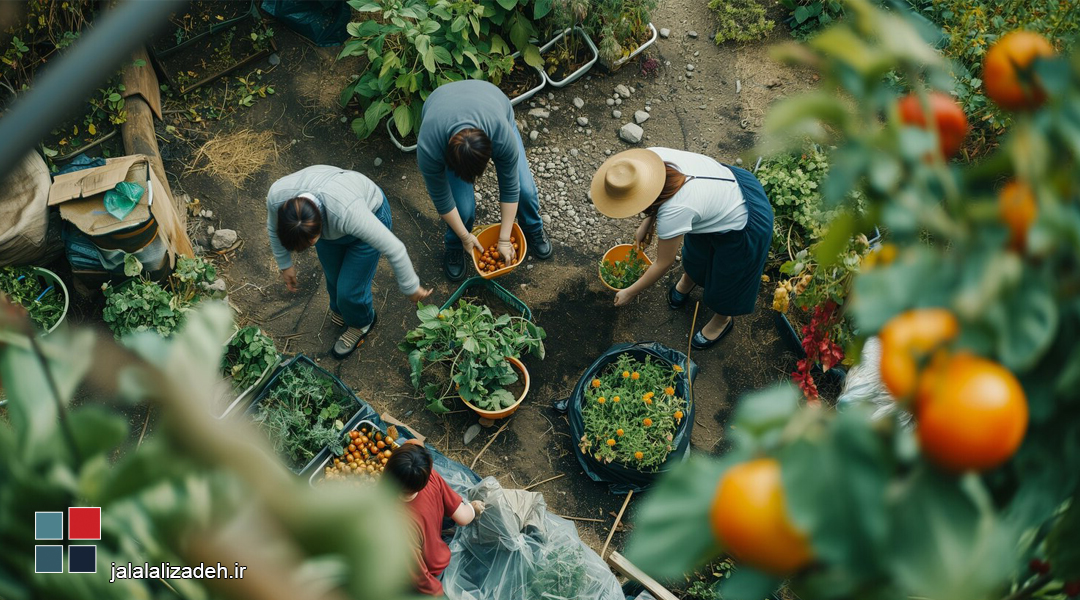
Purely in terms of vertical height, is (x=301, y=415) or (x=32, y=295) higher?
(x=32, y=295)

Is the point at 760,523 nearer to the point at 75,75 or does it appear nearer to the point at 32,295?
the point at 75,75

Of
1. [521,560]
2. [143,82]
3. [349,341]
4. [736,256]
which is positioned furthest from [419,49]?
[521,560]

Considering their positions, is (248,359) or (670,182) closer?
(670,182)

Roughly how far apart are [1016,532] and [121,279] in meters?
3.92

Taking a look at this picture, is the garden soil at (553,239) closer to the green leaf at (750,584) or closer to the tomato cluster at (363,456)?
the tomato cluster at (363,456)

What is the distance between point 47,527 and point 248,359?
9.58 ft

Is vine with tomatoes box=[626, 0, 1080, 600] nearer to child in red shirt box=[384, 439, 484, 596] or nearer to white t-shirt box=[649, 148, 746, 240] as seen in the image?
child in red shirt box=[384, 439, 484, 596]

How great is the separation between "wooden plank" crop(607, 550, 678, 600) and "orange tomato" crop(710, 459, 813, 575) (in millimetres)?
2428

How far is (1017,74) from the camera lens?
0.62 m

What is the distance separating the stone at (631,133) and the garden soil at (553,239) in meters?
0.04

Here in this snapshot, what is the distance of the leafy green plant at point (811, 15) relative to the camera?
445cm

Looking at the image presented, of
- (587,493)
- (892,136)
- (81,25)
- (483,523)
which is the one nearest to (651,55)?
(587,493)

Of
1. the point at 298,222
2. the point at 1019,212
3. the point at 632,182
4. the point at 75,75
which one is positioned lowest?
the point at 632,182

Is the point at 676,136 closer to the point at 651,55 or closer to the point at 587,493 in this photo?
the point at 651,55
